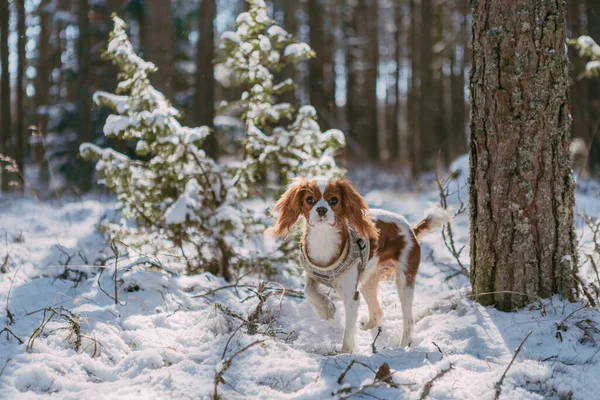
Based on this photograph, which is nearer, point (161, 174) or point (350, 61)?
point (161, 174)

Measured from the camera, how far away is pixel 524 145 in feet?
13.0

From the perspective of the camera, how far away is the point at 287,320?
433cm

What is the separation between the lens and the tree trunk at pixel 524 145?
3.95 m

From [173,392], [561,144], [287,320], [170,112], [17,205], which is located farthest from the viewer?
[17,205]

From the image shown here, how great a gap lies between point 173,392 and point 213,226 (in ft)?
8.21

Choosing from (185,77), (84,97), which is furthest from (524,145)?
(185,77)

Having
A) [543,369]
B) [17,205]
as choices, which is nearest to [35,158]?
[17,205]

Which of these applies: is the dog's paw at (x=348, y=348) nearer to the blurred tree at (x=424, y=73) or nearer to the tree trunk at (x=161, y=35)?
the tree trunk at (x=161, y=35)

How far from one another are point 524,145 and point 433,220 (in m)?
0.94

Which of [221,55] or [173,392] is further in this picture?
[221,55]

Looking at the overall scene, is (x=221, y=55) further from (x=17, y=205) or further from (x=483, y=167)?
(x=17, y=205)

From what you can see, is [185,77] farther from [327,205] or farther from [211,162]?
[327,205]

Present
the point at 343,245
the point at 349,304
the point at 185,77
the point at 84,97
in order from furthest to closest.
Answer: the point at 185,77
the point at 84,97
the point at 343,245
the point at 349,304

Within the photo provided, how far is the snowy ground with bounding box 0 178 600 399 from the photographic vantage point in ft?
9.81
